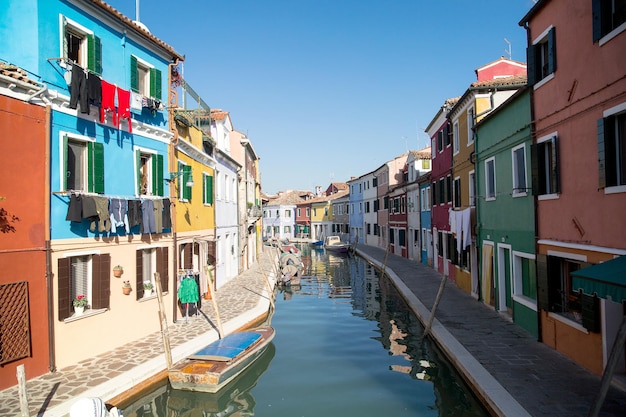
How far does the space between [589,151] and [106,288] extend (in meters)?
12.4

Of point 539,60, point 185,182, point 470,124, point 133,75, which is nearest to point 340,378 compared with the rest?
point 185,182

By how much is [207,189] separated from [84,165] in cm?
933

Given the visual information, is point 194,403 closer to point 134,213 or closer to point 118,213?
point 118,213

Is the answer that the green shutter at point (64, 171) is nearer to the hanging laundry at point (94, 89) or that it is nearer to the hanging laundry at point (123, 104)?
the hanging laundry at point (94, 89)

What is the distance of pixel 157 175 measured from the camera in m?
14.3

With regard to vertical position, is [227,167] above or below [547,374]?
above

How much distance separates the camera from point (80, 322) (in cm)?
1107

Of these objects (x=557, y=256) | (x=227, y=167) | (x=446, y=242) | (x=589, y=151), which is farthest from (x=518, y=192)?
(x=227, y=167)

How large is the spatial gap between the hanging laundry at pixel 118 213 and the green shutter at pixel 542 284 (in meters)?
11.5

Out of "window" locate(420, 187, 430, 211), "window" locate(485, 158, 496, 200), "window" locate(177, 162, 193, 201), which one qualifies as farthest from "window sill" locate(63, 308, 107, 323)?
"window" locate(420, 187, 430, 211)

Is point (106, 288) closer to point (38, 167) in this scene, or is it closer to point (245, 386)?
point (38, 167)

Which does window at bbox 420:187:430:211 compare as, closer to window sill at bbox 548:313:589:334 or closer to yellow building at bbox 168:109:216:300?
yellow building at bbox 168:109:216:300

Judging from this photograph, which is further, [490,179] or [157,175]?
[490,179]

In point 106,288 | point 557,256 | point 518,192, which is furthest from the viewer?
point 518,192
